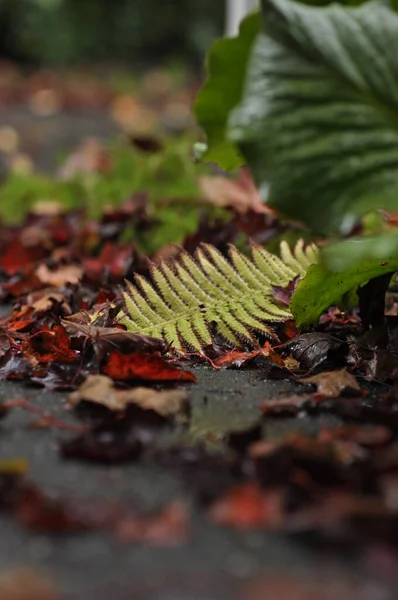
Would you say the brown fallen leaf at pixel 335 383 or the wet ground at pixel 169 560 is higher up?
the wet ground at pixel 169 560

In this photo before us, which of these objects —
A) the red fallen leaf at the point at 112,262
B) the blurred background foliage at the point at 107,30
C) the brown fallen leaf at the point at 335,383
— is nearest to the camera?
the brown fallen leaf at the point at 335,383

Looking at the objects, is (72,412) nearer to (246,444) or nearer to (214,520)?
(246,444)

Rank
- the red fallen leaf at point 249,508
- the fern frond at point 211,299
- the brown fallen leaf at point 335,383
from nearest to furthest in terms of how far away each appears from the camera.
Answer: the red fallen leaf at point 249,508 < the brown fallen leaf at point 335,383 < the fern frond at point 211,299

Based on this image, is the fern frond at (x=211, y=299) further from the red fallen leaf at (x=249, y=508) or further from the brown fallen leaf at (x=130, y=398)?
the red fallen leaf at (x=249, y=508)

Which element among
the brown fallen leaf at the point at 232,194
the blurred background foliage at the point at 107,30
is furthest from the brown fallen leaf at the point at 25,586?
the blurred background foliage at the point at 107,30

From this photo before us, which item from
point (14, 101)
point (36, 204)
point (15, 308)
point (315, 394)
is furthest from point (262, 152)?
point (14, 101)

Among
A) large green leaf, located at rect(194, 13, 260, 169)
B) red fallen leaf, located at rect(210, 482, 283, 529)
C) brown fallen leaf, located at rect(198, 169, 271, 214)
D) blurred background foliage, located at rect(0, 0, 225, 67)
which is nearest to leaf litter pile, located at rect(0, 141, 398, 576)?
red fallen leaf, located at rect(210, 482, 283, 529)

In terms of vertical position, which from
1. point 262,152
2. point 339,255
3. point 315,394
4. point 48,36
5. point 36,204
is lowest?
point 48,36
